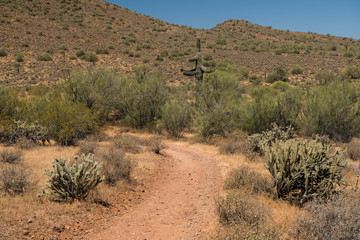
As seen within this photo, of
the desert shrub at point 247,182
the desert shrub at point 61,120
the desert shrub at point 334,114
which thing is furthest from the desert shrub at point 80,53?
the desert shrub at point 247,182

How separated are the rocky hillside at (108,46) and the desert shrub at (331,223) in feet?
90.5

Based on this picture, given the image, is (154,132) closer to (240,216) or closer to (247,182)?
(247,182)

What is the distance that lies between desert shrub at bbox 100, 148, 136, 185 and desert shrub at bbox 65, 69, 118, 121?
27.1 feet

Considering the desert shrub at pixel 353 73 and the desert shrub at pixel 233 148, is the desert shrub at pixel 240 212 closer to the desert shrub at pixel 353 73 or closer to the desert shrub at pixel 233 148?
the desert shrub at pixel 233 148

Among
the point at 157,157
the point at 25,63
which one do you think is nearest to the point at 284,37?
the point at 25,63

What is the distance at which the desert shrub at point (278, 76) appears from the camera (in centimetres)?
3222

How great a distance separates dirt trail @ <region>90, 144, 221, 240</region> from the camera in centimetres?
543

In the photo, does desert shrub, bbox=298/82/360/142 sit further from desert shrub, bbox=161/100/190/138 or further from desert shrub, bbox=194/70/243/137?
desert shrub, bbox=161/100/190/138

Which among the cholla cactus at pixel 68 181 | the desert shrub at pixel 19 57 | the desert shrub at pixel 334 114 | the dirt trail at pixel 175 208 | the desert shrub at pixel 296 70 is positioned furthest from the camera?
the desert shrub at pixel 296 70

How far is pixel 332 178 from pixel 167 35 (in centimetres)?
4802

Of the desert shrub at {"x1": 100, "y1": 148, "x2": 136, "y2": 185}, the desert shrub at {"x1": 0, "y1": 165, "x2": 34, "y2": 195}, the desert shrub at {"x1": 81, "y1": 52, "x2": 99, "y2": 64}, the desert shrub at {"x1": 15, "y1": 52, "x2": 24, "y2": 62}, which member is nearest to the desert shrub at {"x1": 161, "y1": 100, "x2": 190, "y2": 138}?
the desert shrub at {"x1": 100, "y1": 148, "x2": 136, "y2": 185}

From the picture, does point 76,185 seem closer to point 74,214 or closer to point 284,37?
point 74,214

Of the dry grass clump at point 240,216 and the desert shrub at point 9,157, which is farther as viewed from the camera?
the desert shrub at point 9,157

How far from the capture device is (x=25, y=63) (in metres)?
32.3
